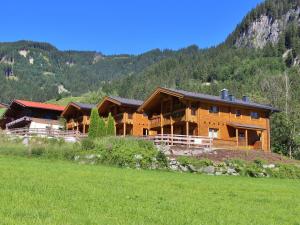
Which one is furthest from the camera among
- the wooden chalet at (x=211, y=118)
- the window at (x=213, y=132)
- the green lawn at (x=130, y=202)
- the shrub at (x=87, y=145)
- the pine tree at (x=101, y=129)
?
the window at (x=213, y=132)

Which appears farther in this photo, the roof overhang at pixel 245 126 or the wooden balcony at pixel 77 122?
the wooden balcony at pixel 77 122

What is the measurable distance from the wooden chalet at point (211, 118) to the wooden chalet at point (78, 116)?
1100cm

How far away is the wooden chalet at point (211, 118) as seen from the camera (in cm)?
4434

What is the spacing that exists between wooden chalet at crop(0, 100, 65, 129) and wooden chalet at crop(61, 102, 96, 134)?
69.9 inches

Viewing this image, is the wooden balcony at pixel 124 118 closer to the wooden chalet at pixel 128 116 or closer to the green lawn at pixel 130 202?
the wooden chalet at pixel 128 116

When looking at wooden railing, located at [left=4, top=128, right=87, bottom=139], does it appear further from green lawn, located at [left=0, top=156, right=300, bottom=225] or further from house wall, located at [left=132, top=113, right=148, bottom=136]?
green lawn, located at [left=0, top=156, right=300, bottom=225]

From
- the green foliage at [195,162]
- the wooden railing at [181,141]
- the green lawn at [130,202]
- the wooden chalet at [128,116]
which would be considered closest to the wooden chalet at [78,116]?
the wooden chalet at [128,116]

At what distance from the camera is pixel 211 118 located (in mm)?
45156

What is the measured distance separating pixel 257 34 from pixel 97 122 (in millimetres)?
164437

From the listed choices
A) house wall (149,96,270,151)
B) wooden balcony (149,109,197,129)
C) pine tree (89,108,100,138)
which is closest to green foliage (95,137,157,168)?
pine tree (89,108,100,138)

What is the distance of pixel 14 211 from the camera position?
38.3 ft

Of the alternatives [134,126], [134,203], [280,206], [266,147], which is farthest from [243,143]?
[134,203]

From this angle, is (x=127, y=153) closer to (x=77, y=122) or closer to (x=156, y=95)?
(x=156, y=95)

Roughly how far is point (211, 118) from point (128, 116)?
1185 cm
